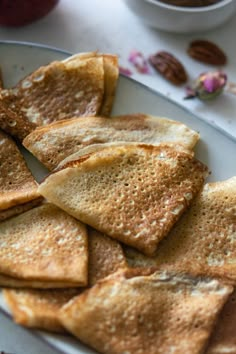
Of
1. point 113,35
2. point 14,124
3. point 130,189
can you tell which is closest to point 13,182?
point 14,124

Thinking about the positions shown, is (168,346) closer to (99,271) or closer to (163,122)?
(99,271)

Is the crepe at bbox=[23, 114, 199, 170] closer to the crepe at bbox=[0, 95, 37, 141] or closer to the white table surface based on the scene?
the crepe at bbox=[0, 95, 37, 141]

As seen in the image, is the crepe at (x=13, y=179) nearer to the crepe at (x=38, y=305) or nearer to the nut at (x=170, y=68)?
the crepe at (x=38, y=305)

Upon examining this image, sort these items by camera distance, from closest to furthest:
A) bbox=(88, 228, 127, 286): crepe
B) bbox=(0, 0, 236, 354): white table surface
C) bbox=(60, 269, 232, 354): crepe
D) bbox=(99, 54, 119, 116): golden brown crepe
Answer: bbox=(60, 269, 232, 354): crepe < bbox=(88, 228, 127, 286): crepe < bbox=(99, 54, 119, 116): golden brown crepe < bbox=(0, 0, 236, 354): white table surface

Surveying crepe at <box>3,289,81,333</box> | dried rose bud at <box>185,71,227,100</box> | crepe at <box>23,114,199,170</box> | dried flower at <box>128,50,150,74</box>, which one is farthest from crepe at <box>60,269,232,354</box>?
dried flower at <box>128,50,150,74</box>

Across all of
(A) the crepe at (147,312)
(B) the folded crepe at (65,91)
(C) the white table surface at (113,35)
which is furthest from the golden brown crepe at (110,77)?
(A) the crepe at (147,312)

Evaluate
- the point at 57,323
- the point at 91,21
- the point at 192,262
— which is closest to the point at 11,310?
the point at 57,323

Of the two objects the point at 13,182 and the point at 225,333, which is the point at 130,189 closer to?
the point at 13,182
